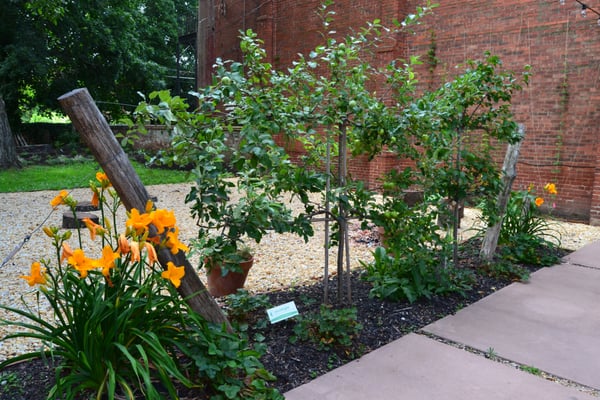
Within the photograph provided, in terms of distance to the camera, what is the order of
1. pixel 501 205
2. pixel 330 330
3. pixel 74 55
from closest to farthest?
pixel 330 330 < pixel 501 205 < pixel 74 55

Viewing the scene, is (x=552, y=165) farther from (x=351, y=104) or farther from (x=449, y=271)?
(x=351, y=104)

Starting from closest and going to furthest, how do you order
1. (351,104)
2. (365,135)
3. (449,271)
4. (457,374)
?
(457,374) < (351,104) < (365,135) < (449,271)

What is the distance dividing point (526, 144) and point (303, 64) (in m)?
7.00

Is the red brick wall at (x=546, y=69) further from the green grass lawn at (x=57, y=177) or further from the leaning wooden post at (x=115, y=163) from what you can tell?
the green grass lawn at (x=57, y=177)

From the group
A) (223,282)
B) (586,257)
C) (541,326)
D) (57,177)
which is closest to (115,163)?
(223,282)

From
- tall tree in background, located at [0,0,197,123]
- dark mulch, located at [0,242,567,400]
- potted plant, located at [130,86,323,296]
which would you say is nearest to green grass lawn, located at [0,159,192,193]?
tall tree in background, located at [0,0,197,123]

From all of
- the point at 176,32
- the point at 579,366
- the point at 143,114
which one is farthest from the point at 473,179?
the point at 176,32

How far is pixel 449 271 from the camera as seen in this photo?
434cm

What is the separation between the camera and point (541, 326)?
3512mm

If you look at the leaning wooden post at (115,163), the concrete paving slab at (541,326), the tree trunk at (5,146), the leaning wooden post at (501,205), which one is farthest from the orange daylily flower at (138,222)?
the tree trunk at (5,146)

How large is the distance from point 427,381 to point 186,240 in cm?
441

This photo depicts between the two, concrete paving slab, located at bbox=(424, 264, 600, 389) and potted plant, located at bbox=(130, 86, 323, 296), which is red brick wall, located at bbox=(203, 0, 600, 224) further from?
potted plant, located at bbox=(130, 86, 323, 296)

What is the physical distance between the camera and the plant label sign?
3113mm

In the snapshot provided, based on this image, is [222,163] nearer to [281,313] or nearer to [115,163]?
[115,163]
